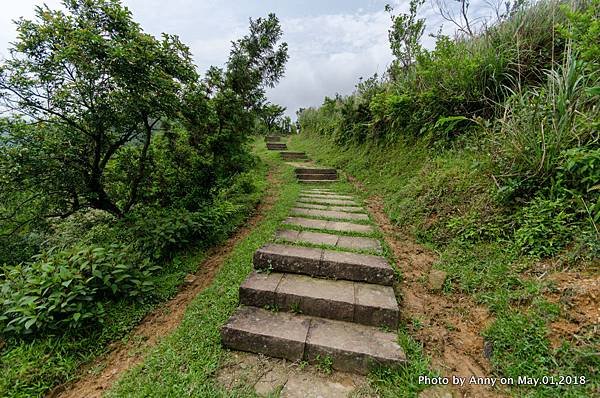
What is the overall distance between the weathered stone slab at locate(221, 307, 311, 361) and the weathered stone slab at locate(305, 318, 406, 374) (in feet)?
0.28

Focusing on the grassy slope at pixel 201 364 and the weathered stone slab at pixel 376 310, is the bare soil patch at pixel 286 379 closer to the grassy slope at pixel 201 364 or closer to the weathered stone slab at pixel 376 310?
the grassy slope at pixel 201 364

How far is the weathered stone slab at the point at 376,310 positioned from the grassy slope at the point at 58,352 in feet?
6.55

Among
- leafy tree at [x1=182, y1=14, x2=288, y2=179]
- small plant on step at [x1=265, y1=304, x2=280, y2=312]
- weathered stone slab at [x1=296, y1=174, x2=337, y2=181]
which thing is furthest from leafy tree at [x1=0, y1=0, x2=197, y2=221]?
weathered stone slab at [x1=296, y1=174, x2=337, y2=181]

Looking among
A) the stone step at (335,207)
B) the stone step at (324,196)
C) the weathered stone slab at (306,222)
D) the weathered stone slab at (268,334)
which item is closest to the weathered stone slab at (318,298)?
the weathered stone slab at (268,334)

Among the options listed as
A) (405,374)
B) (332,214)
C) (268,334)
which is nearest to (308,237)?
(332,214)

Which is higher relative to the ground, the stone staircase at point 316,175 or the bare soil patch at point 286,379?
the stone staircase at point 316,175

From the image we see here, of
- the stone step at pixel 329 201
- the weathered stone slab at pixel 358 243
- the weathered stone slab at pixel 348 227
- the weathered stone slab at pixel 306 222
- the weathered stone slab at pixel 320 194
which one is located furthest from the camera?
the weathered stone slab at pixel 320 194

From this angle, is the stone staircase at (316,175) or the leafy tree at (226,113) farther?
the stone staircase at (316,175)

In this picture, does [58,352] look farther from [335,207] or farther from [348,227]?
[335,207]

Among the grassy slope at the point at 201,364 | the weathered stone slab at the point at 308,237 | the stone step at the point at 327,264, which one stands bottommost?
the grassy slope at the point at 201,364

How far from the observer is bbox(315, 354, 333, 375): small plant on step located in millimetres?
1664

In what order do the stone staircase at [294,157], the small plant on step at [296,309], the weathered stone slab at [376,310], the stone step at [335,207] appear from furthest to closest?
the stone staircase at [294,157] < the stone step at [335,207] < the small plant on step at [296,309] < the weathered stone slab at [376,310]

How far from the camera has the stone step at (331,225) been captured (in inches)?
131

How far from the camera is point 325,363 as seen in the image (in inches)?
66.6
